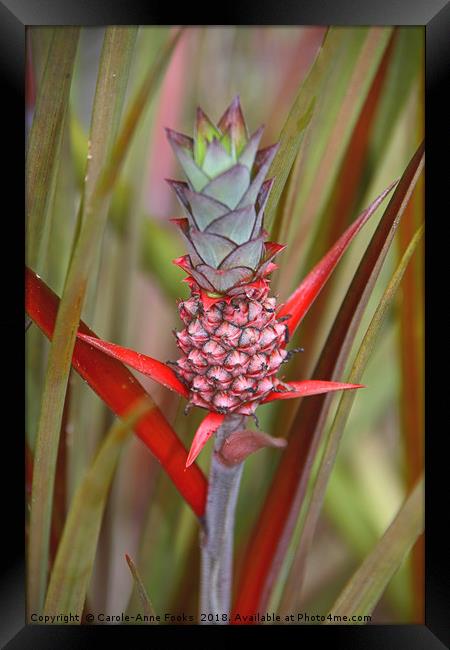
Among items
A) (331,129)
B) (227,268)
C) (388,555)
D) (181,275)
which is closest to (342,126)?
(331,129)

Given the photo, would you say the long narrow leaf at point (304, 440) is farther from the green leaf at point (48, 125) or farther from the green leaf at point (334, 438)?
the green leaf at point (48, 125)

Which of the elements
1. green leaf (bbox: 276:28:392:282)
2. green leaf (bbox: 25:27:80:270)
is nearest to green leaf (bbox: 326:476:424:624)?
green leaf (bbox: 276:28:392:282)

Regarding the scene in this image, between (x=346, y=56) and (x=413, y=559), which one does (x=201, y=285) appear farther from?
(x=413, y=559)

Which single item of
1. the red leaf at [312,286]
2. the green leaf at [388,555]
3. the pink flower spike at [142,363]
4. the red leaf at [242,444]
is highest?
the red leaf at [312,286]

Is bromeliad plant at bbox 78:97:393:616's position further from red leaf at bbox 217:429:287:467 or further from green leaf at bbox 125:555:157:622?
green leaf at bbox 125:555:157:622

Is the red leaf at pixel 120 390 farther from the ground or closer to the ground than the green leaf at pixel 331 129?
closer to the ground
